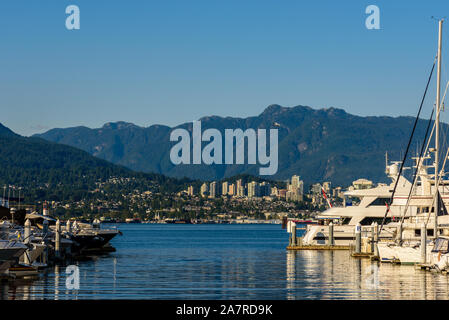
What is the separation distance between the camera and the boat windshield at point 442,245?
160 ft

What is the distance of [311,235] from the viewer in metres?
90.4

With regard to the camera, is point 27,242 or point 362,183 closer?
point 27,242

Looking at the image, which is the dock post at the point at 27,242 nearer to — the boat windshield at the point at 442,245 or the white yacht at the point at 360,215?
the boat windshield at the point at 442,245

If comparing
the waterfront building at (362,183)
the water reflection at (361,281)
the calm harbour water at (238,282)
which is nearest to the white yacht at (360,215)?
the waterfront building at (362,183)

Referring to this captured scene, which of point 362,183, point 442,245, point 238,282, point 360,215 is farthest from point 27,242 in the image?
point 362,183

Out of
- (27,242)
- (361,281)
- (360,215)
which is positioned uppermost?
(360,215)

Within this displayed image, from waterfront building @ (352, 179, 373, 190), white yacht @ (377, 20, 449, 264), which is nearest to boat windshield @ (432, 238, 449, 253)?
white yacht @ (377, 20, 449, 264)

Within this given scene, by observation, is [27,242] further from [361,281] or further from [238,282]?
[361,281]

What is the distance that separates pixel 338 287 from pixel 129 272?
17.1 m

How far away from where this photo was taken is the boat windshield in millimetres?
48812

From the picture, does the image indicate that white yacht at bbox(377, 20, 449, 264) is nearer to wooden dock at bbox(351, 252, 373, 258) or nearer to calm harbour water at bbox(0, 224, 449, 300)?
calm harbour water at bbox(0, 224, 449, 300)

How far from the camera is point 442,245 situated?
4919cm

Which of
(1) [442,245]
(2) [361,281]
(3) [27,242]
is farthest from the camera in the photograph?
(3) [27,242]
